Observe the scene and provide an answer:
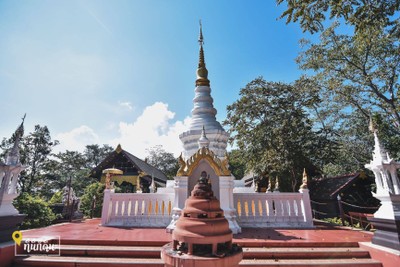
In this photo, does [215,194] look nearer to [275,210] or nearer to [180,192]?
[180,192]

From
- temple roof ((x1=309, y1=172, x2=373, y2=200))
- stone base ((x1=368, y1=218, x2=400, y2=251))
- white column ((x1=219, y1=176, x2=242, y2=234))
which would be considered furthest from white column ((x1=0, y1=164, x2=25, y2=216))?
temple roof ((x1=309, y1=172, x2=373, y2=200))

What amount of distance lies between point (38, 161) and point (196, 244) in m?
32.6

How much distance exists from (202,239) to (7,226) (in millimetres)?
4224

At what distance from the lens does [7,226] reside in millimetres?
4344

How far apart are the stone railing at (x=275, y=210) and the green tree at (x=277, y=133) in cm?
804

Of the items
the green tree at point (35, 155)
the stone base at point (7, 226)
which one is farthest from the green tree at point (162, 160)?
the stone base at point (7, 226)

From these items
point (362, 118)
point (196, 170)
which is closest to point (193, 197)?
point (196, 170)

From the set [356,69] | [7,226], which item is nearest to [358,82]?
[356,69]

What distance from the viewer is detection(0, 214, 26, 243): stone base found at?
4.24m

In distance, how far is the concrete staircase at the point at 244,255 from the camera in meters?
4.31

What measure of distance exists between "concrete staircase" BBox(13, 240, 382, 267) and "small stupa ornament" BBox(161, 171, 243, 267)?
5.81 feet

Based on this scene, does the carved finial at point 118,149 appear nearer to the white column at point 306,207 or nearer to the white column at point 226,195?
the white column at point 226,195

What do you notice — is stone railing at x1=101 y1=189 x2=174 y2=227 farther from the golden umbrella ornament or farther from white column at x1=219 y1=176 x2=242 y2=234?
white column at x1=219 y1=176 x2=242 y2=234

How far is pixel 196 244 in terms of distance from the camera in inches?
112
